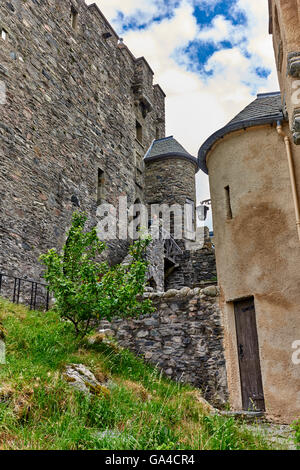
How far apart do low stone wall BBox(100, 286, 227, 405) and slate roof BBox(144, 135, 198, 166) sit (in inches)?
473

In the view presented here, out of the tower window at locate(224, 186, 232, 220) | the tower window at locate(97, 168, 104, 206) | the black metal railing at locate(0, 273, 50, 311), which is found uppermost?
the tower window at locate(97, 168, 104, 206)

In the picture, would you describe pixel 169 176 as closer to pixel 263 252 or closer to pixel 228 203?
pixel 228 203

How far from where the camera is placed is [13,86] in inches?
453

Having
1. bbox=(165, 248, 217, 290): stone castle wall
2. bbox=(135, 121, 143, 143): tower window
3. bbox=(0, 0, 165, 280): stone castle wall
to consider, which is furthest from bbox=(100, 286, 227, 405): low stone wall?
bbox=(135, 121, 143, 143): tower window

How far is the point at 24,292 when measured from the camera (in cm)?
1048

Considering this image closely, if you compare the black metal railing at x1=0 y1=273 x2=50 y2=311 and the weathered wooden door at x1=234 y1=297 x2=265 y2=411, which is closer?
the weathered wooden door at x1=234 y1=297 x2=265 y2=411

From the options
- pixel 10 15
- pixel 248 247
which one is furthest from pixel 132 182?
pixel 248 247

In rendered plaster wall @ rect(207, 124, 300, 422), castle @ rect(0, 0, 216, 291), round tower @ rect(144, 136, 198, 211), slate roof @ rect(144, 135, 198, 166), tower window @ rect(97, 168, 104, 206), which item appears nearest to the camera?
rendered plaster wall @ rect(207, 124, 300, 422)

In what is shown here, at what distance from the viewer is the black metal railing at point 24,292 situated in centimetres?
987

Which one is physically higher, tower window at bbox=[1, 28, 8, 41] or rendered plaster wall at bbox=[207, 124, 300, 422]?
tower window at bbox=[1, 28, 8, 41]

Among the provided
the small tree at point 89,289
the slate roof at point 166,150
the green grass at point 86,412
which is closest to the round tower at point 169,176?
the slate roof at point 166,150

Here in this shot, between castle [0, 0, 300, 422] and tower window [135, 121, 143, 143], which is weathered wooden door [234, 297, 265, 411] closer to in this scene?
castle [0, 0, 300, 422]

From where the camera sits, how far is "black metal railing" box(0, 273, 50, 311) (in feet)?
32.4

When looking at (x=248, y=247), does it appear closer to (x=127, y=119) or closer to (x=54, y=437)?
(x=54, y=437)
